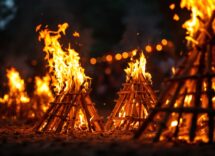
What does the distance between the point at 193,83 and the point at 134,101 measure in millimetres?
3664

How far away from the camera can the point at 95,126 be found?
44.1 ft

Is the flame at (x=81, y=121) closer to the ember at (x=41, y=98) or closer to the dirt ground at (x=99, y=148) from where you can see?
the dirt ground at (x=99, y=148)

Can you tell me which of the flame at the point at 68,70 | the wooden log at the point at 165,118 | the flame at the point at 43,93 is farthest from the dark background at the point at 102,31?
the wooden log at the point at 165,118

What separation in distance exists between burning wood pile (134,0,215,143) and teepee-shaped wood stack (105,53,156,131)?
2.96m

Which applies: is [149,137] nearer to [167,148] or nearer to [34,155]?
[167,148]

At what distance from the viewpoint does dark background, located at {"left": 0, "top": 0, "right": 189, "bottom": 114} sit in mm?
29234

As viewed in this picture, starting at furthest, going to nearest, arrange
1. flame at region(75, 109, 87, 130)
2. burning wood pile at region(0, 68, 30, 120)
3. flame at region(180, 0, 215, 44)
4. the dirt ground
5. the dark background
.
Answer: the dark background → burning wood pile at region(0, 68, 30, 120) → flame at region(75, 109, 87, 130) → flame at region(180, 0, 215, 44) → the dirt ground

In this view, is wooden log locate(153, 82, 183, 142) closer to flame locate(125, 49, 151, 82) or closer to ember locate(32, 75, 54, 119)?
flame locate(125, 49, 151, 82)

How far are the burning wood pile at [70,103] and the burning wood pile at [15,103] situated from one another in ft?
25.0

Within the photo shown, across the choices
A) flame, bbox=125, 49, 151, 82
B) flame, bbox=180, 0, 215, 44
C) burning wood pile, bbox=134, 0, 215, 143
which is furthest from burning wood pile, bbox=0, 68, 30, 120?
flame, bbox=180, 0, 215, 44

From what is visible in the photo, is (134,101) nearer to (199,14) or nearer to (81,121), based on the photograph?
(81,121)

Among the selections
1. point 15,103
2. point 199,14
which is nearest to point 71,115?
point 199,14

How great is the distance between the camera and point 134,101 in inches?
534

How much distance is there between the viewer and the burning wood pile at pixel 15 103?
2134 centimetres
